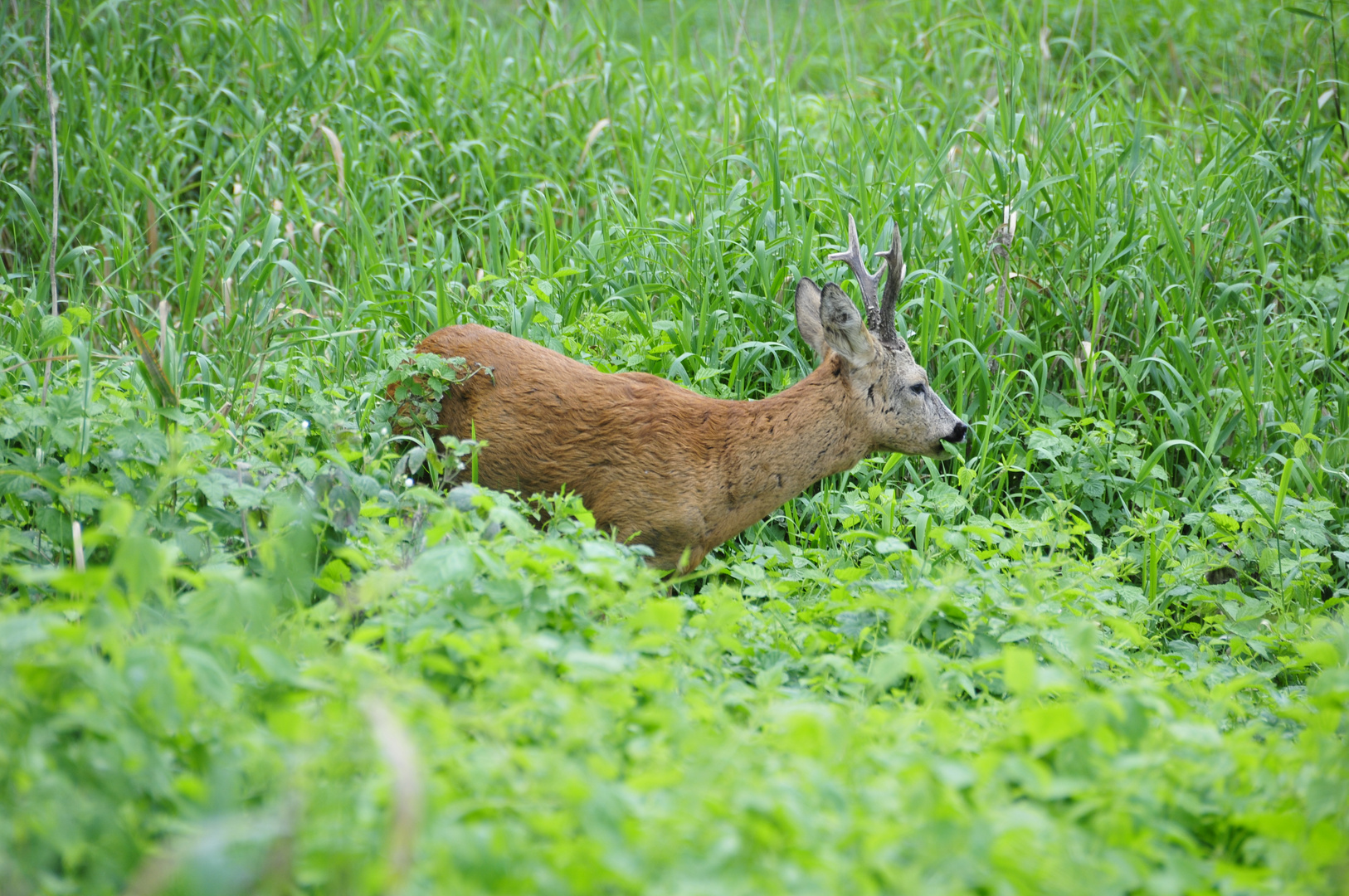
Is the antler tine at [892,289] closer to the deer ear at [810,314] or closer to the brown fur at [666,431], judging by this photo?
the brown fur at [666,431]

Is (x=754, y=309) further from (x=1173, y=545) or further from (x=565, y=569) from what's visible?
(x=565, y=569)

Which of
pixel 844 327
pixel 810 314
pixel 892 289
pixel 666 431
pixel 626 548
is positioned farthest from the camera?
pixel 810 314

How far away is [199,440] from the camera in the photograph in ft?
8.90

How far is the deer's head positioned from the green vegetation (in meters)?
0.28

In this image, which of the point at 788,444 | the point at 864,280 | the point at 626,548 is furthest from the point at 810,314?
the point at 626,548

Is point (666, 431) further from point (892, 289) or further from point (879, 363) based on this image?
point (892, 289)

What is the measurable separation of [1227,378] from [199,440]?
4.10m

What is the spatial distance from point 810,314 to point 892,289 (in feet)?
1.02

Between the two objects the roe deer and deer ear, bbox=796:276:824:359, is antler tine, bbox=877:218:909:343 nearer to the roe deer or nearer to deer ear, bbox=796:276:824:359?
the roe deer

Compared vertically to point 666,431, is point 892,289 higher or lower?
higher

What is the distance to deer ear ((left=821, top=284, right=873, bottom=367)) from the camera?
3.73 m

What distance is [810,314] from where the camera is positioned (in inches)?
158

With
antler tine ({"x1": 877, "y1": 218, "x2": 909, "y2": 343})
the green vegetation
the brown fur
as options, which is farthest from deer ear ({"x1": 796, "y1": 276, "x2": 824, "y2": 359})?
the green vegetation

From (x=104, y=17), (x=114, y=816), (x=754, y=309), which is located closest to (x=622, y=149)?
(x=754, y=309)
